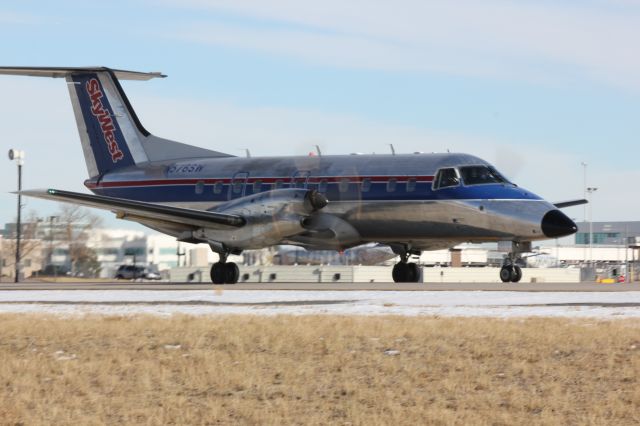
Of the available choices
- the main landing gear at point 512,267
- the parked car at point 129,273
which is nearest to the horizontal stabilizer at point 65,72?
the main landing gear at point 512,267

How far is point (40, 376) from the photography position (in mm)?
16219

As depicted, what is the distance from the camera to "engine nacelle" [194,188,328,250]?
33125 mm

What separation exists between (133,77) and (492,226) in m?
17.4

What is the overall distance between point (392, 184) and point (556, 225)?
5533 mm

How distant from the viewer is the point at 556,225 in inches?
1242

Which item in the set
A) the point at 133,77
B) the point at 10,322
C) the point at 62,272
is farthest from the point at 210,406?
the point at 62,272

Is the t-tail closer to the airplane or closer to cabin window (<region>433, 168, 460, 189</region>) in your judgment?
the airplane

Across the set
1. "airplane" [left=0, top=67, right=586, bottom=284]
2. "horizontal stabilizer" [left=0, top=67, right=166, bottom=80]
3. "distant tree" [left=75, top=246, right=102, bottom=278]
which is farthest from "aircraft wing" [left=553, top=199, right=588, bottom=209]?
"distant tree" [left=75, top=246, right=102, bottom=278]

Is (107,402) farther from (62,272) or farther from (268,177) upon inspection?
(62,272)

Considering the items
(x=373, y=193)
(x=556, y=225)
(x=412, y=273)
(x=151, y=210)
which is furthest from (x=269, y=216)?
(x=556, y=225)

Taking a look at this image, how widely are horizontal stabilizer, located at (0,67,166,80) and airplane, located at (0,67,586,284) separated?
0.21m

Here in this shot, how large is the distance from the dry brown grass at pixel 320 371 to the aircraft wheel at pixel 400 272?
1723cm

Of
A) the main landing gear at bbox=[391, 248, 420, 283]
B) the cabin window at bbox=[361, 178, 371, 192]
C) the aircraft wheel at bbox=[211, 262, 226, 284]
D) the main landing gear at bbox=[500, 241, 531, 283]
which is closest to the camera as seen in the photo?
the main landing gear at bbox=[500, 241, 531, 283]

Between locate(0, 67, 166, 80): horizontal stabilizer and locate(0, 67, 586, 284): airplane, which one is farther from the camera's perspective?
locate(0, 67, 166, 80): horizontal stabilizer
